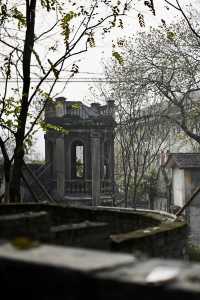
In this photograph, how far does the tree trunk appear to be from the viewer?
35.7 feet

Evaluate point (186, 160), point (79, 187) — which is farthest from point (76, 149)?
point (186, 160)

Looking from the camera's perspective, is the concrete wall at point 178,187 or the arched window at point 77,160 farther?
the arched window at point 77,160

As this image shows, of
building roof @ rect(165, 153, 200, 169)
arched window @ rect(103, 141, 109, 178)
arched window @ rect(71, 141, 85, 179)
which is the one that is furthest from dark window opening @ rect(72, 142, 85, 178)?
building roof @ rect(165, 153, 200, 169)

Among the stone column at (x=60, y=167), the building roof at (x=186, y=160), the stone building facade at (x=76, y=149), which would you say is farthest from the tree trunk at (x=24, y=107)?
the building roof at (x=186, y=160)

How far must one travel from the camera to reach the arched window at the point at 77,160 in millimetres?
30273

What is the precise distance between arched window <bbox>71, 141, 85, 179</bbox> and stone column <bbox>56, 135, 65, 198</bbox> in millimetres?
842

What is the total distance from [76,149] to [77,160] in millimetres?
904

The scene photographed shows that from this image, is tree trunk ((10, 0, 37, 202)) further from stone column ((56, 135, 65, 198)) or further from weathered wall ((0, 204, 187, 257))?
stone column ((56, 135, 65, 198))

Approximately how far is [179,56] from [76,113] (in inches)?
355

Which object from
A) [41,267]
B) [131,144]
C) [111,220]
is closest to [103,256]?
[41,267]

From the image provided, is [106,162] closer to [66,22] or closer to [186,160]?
[186,160]

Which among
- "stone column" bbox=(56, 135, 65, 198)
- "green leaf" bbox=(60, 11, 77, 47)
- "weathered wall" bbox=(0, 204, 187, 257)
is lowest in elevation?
"weathered wall" bbox=(0, 204, 187, 257)

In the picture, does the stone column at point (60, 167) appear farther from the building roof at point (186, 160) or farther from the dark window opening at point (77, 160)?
the building roof at point (186, 160)

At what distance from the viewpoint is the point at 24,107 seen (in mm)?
11164
